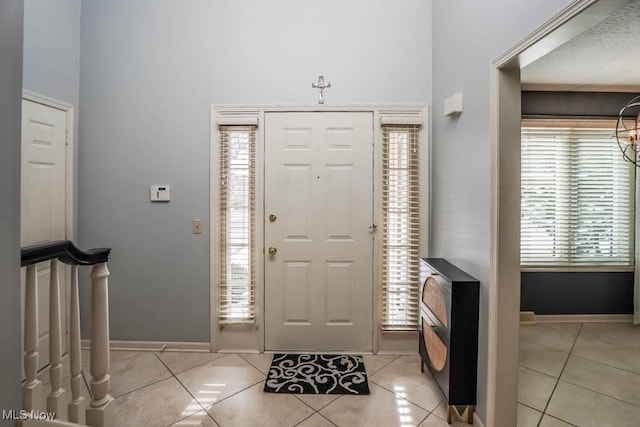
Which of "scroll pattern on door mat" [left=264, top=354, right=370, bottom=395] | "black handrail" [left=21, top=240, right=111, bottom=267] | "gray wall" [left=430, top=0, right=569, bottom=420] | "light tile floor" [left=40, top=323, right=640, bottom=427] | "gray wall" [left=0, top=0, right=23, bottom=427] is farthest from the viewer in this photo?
"scroll pattern on door mat" [left=264, top=354, right=370, bottom=395]

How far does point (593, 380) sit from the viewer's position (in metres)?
2.34

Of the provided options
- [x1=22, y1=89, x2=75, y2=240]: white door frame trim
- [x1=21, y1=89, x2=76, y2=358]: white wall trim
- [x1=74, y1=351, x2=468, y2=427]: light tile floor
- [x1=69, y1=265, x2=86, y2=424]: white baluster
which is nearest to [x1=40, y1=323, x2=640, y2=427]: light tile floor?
[x1=74, y1=351, x2=468, y2=427]: light tile floor

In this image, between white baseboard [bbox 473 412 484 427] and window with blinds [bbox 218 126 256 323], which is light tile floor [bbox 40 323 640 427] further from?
window with blinds [bbox 218 126 256 323]

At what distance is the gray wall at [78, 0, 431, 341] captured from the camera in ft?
8.70

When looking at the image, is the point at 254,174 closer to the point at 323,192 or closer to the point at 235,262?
the point at 323,192

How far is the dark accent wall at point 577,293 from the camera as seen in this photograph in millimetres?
3496

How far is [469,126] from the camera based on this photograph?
1983 millimetres

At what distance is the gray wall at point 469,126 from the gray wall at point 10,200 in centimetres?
211

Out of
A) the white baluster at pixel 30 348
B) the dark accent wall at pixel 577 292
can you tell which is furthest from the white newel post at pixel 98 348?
the dark accent wall at pixel 577 292

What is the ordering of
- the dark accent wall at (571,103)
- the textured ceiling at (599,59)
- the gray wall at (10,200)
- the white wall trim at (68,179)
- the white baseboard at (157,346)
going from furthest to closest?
the dark accent wall at (571,103)
the white baseboard at (157,346)
the white wall trim at (68,179)
the textured ceiling at (599,59)
the gray wall at (10,200)

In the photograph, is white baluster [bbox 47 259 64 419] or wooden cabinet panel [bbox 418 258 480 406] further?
wooden cabinet panel [bbox 418 258 480 406]

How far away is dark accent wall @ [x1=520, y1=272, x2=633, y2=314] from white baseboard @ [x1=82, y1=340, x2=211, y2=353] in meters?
3.56

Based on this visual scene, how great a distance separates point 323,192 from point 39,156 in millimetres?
2267

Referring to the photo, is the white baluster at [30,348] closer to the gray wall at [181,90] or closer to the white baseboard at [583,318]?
the gray wall at [181,90]
